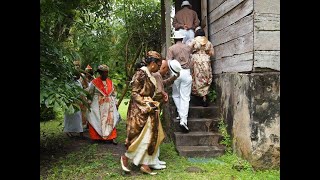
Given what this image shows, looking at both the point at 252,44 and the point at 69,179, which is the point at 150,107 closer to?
the point at 69,179

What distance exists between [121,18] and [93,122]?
199 inches

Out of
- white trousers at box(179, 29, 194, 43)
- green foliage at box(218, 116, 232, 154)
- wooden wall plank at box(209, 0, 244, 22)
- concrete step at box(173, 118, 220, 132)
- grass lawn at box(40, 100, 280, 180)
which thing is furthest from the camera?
white trousers at box(179, 29, 194, 43)

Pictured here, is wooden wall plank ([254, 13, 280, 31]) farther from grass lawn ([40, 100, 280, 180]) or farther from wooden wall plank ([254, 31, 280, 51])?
grass lawn ([40, 100, 280, 180])

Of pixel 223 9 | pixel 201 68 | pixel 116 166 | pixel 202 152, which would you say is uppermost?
pixel 223 9

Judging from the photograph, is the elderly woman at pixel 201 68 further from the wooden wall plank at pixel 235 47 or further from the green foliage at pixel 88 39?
the green foliage at pixel 88 39

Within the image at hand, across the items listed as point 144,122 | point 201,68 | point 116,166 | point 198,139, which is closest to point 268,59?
point 201,68

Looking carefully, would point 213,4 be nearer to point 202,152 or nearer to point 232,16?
point 232,16

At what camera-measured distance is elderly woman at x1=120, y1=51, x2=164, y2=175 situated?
525 centimetres

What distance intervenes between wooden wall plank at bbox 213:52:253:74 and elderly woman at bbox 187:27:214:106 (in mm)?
321

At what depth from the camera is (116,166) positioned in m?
5.70

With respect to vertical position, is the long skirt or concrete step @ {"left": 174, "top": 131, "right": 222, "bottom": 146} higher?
the long skirt

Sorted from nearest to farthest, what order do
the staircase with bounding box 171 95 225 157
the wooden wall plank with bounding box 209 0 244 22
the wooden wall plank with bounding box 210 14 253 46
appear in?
the wooden wall plank with bounding box 210 14 253 46, the staircase with bounding box 171 95 225 157, the wooden wall plank with bounding box 209 0 244 22

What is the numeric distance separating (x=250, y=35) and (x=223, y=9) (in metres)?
1.76

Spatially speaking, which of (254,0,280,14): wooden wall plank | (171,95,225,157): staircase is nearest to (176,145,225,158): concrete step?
(171,95,225,157): staircase
